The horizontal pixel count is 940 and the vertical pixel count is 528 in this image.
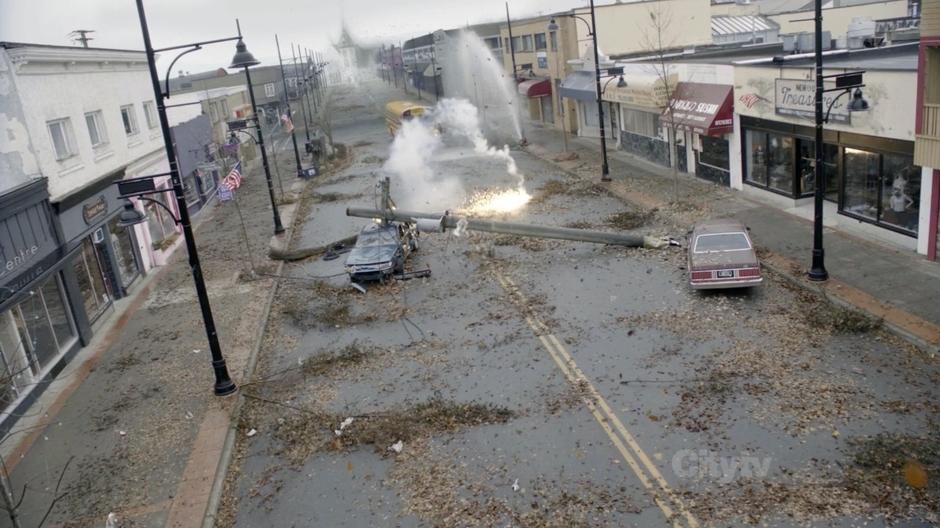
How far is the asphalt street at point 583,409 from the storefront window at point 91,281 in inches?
203

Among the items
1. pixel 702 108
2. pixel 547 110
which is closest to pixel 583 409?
pixel 702 108

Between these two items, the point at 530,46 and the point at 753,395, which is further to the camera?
the point at 530,46

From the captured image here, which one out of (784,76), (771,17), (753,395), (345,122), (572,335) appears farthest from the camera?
(345,122)

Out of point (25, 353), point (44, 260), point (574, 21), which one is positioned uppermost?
point (574, 21)

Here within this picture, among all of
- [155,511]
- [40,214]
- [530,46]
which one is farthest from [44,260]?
[530,46]

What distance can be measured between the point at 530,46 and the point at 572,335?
1783 inches

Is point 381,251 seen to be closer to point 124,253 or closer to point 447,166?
point 124,253

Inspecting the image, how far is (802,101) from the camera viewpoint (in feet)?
71.4

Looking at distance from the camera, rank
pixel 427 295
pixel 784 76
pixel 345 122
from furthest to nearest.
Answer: pixel 345 122, pixel 784 76, pixel 427 295

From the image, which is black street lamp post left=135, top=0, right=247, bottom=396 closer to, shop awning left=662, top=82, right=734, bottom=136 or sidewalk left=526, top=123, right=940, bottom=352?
sidewalk left=526, top=123, right=940, bottom=352

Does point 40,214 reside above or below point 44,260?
above

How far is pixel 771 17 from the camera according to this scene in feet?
184

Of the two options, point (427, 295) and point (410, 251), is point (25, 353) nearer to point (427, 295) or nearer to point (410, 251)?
point (427, 295)

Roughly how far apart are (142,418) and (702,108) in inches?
897
